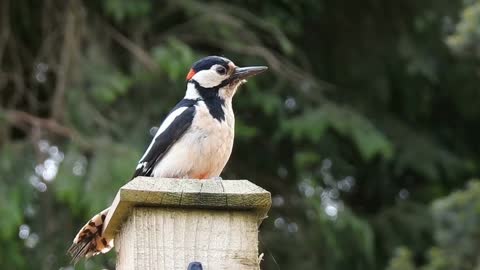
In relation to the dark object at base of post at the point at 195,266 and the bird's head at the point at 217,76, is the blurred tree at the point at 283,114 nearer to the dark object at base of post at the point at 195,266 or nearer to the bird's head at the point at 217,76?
the bird's head at the point at 217,76

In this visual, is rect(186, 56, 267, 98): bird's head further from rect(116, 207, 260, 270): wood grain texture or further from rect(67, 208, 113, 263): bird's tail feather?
rect(116, 207, 260, 270): wood grain texture

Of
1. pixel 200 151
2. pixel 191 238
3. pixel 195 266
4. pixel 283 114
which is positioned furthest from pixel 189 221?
pixel 283 114

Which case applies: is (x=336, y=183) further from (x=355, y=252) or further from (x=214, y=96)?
(x=214, y=96)

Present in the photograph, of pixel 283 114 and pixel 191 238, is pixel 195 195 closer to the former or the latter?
pixel 191 238

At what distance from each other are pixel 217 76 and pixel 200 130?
34 cm

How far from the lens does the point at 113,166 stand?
7.72m

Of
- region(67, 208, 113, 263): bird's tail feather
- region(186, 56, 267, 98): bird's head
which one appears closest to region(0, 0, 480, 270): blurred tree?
region(186, 56, 267, 98): bird's head

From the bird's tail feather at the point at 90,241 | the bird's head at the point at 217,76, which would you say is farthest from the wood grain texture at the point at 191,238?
the bird's head at the point at 217,76

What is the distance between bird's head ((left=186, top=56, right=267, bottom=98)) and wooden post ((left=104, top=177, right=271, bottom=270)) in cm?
157

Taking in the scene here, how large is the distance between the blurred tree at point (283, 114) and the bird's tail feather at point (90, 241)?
4.07m

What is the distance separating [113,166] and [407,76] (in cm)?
359

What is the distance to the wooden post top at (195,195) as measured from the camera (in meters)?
2.94

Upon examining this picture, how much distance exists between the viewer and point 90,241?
3.32 m

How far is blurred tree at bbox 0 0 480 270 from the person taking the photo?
26.3 feet
